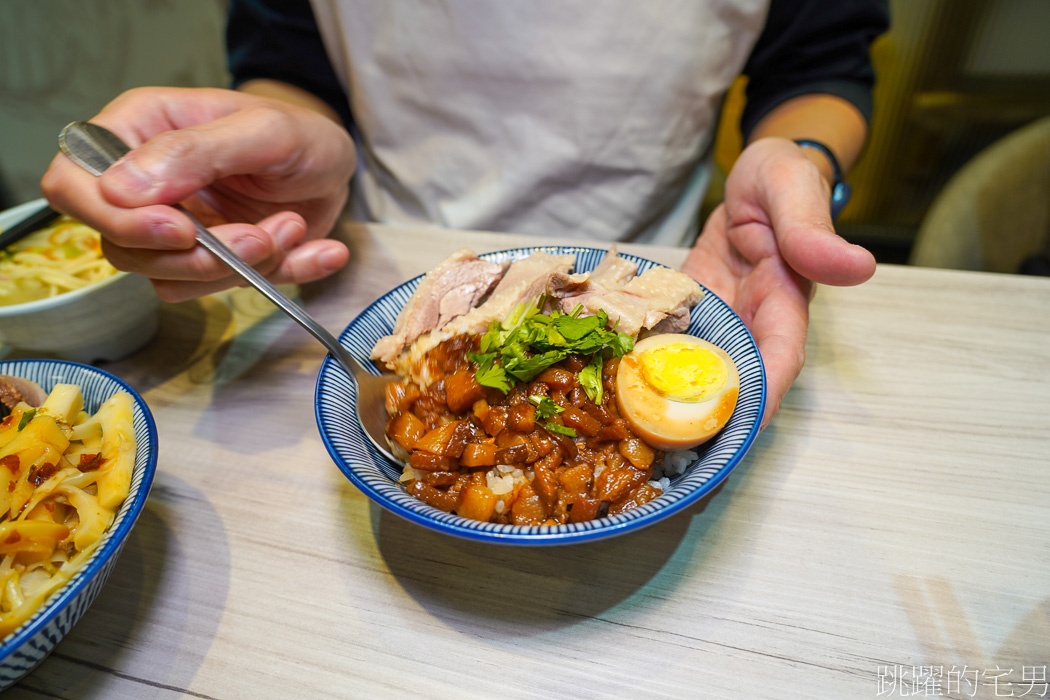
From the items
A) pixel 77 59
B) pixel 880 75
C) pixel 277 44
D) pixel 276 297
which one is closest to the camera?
pixel 276 297

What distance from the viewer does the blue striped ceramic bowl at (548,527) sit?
0.91 meters

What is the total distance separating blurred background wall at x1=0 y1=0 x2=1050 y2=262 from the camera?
3570mm

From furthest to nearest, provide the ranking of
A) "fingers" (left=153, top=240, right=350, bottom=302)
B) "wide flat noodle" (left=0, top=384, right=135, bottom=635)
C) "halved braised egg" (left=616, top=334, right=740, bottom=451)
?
"fingers" (left=153, top=240, right=350, bottom=302), "halved braised egg" (left=616, top=334, right=740, bottom=451), "wide flat noodle" (left=0, top=384, right=135, bottom=635)

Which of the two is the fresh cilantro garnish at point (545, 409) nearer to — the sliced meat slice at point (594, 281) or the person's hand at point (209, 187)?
the sliced meat slice at point (594, 281)

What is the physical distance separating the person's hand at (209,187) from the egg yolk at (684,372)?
90 centimetres

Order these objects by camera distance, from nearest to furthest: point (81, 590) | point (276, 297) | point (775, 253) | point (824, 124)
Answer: point (81, 590) < point (276, 297) < point (775, 253) < point (824, 124)

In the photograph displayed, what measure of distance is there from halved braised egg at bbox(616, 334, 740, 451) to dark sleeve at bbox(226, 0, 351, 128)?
71.0 inches

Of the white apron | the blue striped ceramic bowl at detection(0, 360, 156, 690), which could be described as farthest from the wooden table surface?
the white apron

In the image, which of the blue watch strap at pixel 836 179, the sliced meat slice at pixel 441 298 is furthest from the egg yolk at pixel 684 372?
the blue watch strap at pixel 836 179

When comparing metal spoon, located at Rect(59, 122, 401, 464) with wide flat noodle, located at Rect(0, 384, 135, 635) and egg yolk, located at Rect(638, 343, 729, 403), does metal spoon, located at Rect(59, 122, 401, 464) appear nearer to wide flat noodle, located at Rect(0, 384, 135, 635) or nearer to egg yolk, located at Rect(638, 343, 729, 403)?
wide flat noodle, located at Rect(0, 384, 135, 635)

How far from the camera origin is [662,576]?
1.12 metres

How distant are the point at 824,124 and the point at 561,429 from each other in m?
1.57

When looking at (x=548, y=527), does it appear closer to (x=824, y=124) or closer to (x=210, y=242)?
(x=210, y=242)

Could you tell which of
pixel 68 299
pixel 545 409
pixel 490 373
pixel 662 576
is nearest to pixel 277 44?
pixel 68 299
